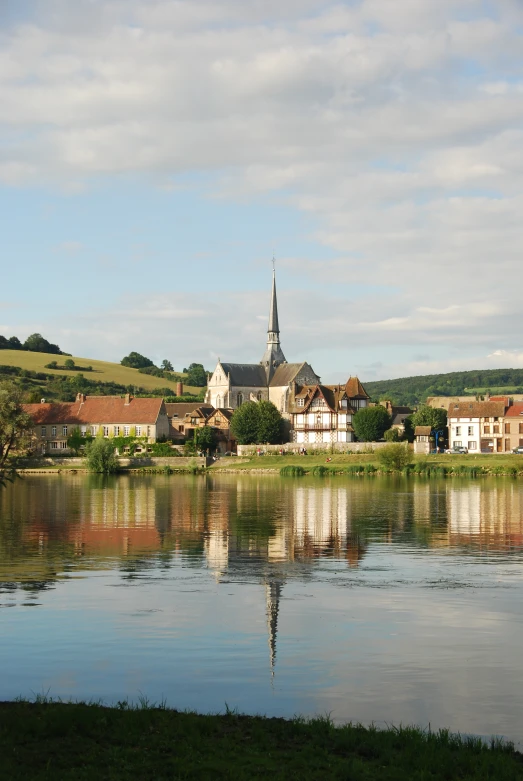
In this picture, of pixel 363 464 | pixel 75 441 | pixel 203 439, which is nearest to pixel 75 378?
pixel 75 441

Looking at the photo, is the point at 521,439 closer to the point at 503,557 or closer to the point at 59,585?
the point at 503,557

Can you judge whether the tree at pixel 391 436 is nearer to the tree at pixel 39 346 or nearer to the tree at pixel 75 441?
the tree at pixel 75 441

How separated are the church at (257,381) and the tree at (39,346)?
57746 millimetres

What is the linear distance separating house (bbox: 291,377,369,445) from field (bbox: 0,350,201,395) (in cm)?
5349

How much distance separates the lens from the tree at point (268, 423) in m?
115

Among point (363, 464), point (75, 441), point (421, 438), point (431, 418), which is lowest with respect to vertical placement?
point (363, 464)

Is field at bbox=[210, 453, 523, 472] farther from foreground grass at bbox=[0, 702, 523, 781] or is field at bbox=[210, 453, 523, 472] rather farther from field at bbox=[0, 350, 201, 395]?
foreground grass at bbox=[0, 702, 523, 781]

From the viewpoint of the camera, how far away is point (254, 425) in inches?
4542

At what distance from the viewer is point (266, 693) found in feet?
47.8

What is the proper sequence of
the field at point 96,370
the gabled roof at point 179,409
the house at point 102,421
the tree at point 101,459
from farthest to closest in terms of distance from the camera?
the field at point 96,370 → the gabled roof at point 179,409 → the house at point 102,421 → the tree at point 101,459

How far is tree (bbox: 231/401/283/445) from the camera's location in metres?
Result: 115

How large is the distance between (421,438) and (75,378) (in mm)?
69353

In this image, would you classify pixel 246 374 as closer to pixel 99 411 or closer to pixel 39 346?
pixel 99 411

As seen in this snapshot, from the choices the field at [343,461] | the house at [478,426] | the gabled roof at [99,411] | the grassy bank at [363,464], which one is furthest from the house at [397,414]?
the gabled roof at [99,411]
